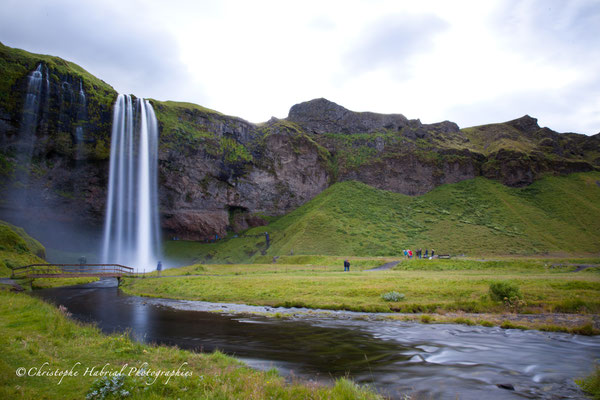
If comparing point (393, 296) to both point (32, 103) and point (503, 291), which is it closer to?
point (503, 291)

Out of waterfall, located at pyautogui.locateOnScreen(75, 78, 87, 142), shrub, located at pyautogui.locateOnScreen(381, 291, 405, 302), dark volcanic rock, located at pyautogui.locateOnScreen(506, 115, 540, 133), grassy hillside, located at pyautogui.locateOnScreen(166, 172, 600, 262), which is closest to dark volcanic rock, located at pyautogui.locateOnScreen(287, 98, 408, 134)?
grassy hillside, located at pyautogui.locateOnScreen(166, 172, 600, 262)

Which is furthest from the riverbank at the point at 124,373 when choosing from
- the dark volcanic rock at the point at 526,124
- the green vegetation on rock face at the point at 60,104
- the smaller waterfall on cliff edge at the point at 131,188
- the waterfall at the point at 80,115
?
the dark volcanic rock at the point at 526,124

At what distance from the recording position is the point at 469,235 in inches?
2672

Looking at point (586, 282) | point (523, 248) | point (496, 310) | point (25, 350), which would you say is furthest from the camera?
point (523, 248)

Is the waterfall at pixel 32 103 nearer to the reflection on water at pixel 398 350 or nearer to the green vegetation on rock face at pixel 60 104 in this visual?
the green vegetation on rock face at pixel 60 104

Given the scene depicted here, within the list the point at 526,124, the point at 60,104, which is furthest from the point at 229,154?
the point at 526,124

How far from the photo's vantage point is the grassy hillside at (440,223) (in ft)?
207

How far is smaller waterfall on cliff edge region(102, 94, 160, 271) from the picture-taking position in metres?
66.2

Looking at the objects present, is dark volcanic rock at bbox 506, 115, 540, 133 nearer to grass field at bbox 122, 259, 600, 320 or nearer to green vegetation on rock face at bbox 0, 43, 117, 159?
grass field at bbox 122, 259, 600, 320

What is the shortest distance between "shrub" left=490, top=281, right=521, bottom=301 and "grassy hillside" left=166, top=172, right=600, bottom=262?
124 ft

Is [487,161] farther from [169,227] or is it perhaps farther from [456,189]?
[169,227]

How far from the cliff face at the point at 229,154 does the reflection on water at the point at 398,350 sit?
2237 inches

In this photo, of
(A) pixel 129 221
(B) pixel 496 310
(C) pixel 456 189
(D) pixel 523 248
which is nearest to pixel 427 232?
(D) pixel 523 248

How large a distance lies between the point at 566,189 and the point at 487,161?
21308mm
